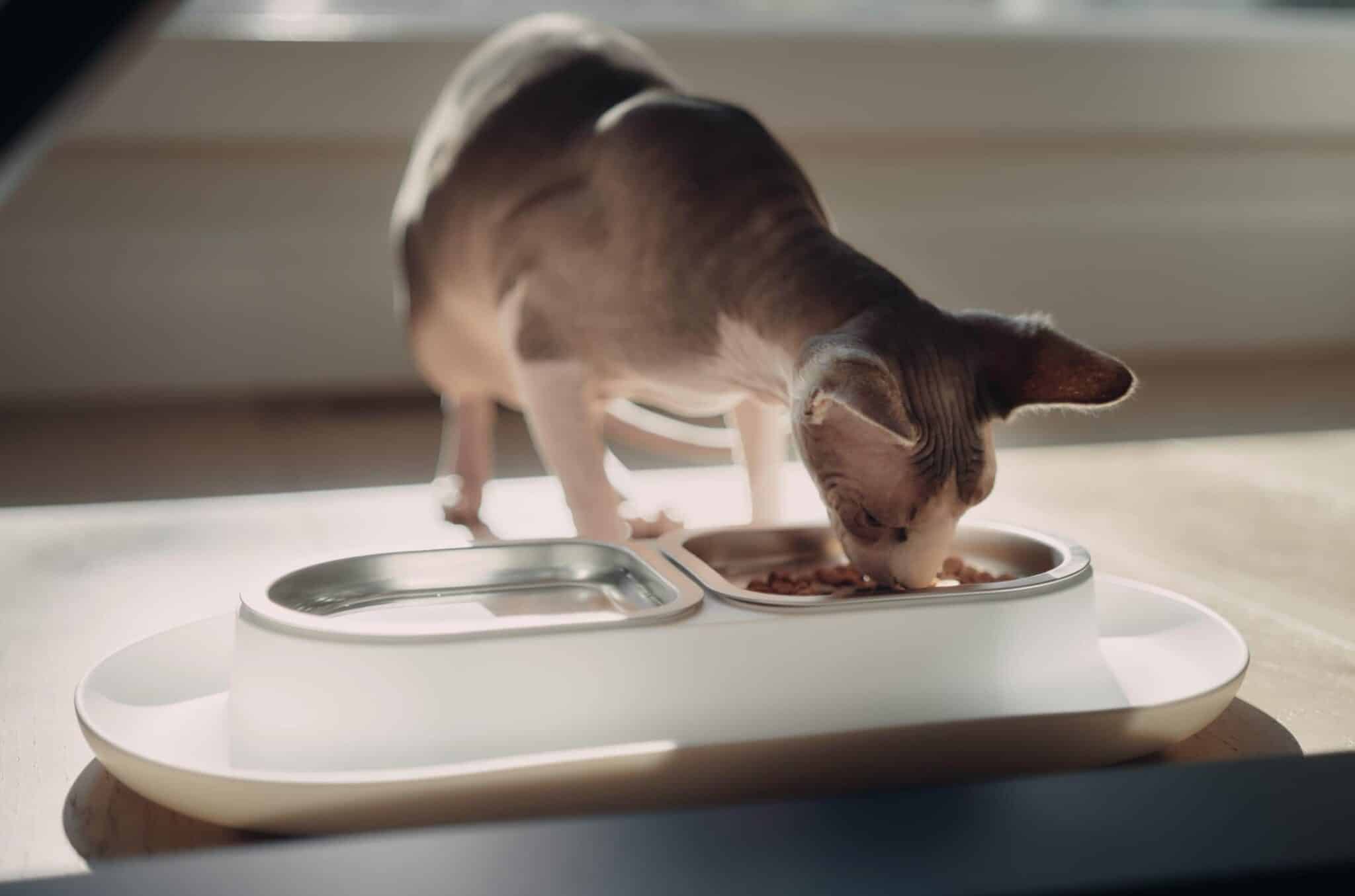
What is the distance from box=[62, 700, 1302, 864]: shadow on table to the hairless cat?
209 mm

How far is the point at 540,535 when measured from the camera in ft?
4.84

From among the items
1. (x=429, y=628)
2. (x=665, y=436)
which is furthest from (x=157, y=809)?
(x=665, y=436)

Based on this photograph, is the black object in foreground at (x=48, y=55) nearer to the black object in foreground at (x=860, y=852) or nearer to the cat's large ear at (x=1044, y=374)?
the black object in foreground at (x=860, y=852)

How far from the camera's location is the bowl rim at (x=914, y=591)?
739 millimetres

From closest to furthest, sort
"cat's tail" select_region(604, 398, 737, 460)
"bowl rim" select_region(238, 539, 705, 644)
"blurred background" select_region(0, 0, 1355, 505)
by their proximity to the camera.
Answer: "bowl rim" select_region(238, 539, 705, 644)
"cat's tail" select_region(604, 398, 737, 460)
"blurred background" select_region(0, 0, 1355, 505)

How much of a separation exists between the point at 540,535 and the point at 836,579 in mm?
623

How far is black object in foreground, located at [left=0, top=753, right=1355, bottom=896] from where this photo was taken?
1.31ft

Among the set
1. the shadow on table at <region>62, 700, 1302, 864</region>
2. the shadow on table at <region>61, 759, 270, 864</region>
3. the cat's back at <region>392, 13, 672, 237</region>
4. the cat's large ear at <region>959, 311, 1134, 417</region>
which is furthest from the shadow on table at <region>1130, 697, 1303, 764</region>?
the cat's back at <region>392, 13, 672, 237</region>

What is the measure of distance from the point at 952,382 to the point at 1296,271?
238 cm

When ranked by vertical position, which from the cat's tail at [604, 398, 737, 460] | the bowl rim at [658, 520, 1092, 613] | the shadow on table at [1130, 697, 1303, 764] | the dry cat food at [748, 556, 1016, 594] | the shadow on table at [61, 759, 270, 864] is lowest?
the cat's tail at [604, 398, 737, 460]

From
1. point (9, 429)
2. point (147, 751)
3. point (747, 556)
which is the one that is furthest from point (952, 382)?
point (9, 429)

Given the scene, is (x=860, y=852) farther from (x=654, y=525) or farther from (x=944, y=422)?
(x=654, y=525)

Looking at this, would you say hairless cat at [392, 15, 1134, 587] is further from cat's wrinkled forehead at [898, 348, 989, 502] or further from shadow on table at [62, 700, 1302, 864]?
shadow on table at [62, 700, 1302, 864]

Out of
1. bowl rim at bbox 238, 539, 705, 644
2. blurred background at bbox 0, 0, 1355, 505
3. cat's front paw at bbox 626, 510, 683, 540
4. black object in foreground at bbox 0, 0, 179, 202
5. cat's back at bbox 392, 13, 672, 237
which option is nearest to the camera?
black object in foreground at bbox 0, 0, 179, 202
